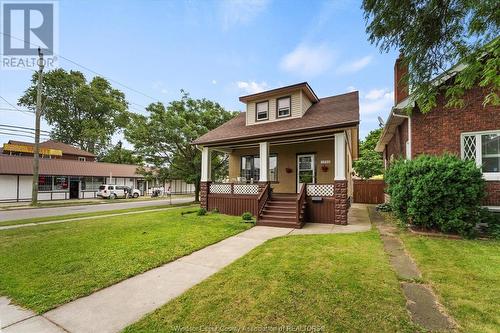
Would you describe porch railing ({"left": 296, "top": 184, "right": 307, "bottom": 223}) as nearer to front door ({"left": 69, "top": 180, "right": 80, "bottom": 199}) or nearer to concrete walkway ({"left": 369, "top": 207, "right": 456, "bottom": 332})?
concrete walkway ({"left": 369, "top": 207, "right": 456, "bottom": 332})

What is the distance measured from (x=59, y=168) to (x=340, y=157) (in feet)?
101

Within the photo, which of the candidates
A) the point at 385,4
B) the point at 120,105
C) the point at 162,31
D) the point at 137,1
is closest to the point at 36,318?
the point at 385,4

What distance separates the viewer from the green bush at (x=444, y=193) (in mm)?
6520

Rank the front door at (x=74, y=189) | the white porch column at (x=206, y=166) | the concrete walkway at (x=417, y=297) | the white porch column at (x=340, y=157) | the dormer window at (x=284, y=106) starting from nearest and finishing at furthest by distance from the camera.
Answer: the concrete walkway at (x=417, y=297)
the white porch column at (x=340, y=157)
the dormer window at (x=284, y=106)
the white porch column at (x=206, y=166)
the front door at (x=74, y=189)

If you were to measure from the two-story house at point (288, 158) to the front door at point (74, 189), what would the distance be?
81.4ft

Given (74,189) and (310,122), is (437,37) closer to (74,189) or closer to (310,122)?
(310,122)

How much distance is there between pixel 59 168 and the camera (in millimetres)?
26766

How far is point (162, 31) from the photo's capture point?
13.3 meters

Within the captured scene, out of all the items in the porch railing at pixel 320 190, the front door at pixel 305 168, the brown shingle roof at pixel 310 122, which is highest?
the brown shingle roof at pixel 310 122

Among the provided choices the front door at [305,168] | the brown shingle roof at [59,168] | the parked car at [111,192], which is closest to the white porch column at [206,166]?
the front door at [305,168]

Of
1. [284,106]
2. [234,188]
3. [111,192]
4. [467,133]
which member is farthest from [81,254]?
[111,192]

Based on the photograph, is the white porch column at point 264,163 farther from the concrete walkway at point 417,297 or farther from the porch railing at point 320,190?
the concrete walkway at point 417,297

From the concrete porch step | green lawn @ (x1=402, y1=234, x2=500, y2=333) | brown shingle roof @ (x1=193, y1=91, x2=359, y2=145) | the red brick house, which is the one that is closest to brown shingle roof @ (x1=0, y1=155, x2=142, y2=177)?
brown shingle roof @ (x1=193, y1=91, x2=359, y2=145)

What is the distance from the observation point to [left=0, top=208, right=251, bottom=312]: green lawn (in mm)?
3830
